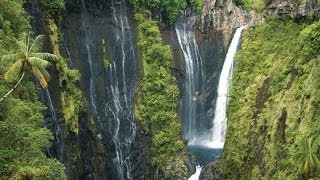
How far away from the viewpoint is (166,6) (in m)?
43.8

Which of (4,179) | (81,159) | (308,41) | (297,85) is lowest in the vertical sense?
(81,159)

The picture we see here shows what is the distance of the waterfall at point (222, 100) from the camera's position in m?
40.9

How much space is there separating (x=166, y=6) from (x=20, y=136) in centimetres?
2564

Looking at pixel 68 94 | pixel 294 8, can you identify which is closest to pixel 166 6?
pixel 68 94

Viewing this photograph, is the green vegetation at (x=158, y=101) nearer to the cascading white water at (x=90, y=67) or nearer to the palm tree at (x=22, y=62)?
the cascading white water at (x=90, y=67)

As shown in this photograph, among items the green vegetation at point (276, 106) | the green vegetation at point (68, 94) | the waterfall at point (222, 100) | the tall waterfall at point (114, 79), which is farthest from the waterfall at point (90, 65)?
the waterfall at point (222, 100)

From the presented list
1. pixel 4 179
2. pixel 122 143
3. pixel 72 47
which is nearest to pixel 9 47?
pixel 4 179

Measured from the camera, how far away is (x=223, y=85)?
43.1 m

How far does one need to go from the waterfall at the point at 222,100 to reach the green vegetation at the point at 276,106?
341 inches

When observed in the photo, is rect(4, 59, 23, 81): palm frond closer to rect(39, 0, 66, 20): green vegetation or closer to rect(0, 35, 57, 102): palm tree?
rect(0, 35, 57, 102): palm tree

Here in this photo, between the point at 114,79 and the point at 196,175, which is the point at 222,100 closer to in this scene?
the point at 196,175

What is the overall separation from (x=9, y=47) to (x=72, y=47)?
11016 mm

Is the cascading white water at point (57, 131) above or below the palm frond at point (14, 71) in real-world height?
below

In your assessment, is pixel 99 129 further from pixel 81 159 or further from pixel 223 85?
pixel 223 85
